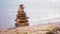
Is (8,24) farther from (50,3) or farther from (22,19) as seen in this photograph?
(50,3)

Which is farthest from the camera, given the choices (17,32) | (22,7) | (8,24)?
(8,24)

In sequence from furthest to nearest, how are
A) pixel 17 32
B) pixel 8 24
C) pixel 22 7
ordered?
pixel 8 24 → pixel 22 7 → pixel 17 32

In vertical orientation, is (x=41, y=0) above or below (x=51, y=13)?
above

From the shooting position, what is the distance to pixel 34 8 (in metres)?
7.62

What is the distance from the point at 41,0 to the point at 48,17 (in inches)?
35.4

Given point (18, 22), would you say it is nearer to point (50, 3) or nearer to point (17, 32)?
point (17, 32)

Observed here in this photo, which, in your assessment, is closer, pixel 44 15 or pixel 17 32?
pixel 17 32

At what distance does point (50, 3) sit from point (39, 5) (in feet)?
1.71

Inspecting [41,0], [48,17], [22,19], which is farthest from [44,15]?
[22,19]

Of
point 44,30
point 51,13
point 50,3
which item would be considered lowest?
point 44,30

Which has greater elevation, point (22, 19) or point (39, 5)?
point (39, 5)

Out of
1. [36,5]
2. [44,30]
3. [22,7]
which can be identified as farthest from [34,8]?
[44,30]

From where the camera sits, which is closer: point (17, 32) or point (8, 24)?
point (17, 32)

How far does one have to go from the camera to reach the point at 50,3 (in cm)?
754
